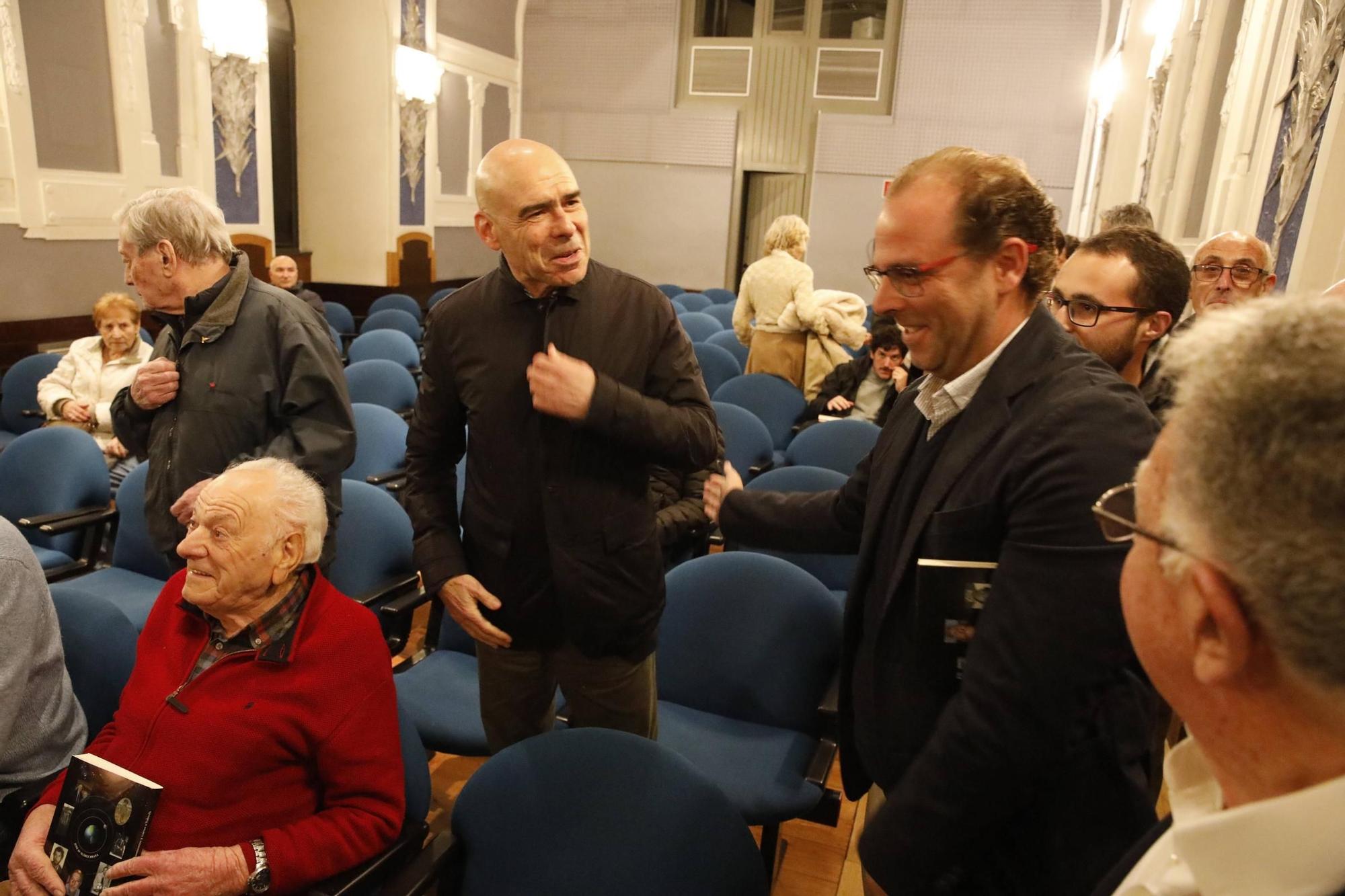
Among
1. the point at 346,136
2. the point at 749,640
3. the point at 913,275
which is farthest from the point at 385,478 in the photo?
the point at 346,136

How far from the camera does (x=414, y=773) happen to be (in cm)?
150

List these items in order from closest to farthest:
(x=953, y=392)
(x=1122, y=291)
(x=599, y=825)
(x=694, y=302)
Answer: (x=953, y=392) → (x=599, y=825) → (x=1122, y=291) → (x=694, y=302)

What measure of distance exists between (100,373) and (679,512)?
292cm

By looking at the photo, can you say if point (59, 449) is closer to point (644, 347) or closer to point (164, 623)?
point (164, 623)

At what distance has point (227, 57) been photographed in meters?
6.27

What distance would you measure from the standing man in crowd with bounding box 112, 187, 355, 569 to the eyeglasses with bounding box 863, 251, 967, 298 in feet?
4.93

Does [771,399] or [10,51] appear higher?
[10,51]

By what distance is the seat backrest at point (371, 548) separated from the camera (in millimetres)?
2443

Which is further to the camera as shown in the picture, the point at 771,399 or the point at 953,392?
the point at 771,399

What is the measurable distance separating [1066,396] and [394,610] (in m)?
1.75

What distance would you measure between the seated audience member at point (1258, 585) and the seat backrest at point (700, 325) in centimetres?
602

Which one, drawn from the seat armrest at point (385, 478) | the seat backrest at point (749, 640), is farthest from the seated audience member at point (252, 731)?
the seat armrest at point (385, 478)

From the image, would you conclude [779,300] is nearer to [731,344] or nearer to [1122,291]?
[731,344]

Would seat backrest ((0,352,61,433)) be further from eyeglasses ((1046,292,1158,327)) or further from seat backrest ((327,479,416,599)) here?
eyeglasses ((1046,292,1158,327))
